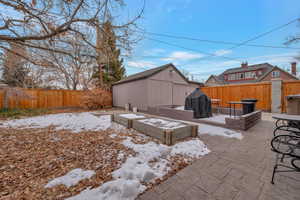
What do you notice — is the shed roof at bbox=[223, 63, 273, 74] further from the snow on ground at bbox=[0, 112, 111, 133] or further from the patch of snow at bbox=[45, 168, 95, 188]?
the patch of snow at bbox=[45, 168, 95, 188]

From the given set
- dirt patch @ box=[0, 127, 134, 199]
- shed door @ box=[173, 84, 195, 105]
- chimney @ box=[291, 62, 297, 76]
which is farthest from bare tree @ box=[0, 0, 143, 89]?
chimney @ box=[291, 62, 297, 76]

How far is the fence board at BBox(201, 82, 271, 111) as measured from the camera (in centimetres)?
740

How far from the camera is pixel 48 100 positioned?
9969 millimetres

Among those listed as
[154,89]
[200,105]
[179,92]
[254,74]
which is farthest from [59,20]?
[254,74]

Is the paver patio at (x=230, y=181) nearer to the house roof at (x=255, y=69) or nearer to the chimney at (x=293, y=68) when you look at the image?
the house roof at (x=255, y=69)

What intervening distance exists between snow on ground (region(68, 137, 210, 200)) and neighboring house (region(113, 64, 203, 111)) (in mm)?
5431

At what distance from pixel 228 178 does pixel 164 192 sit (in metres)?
1.01

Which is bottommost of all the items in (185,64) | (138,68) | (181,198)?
A: (181,198)

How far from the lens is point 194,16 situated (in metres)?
7.57

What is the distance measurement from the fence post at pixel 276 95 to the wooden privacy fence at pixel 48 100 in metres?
12.4

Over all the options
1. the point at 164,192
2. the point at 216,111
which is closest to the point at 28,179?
the point at 164,192

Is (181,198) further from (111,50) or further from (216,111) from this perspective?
(216,111)

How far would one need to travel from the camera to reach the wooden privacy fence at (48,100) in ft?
28.5

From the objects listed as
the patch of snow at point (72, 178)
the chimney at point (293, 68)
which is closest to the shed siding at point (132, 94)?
the patch of snow at point (72, 178)
